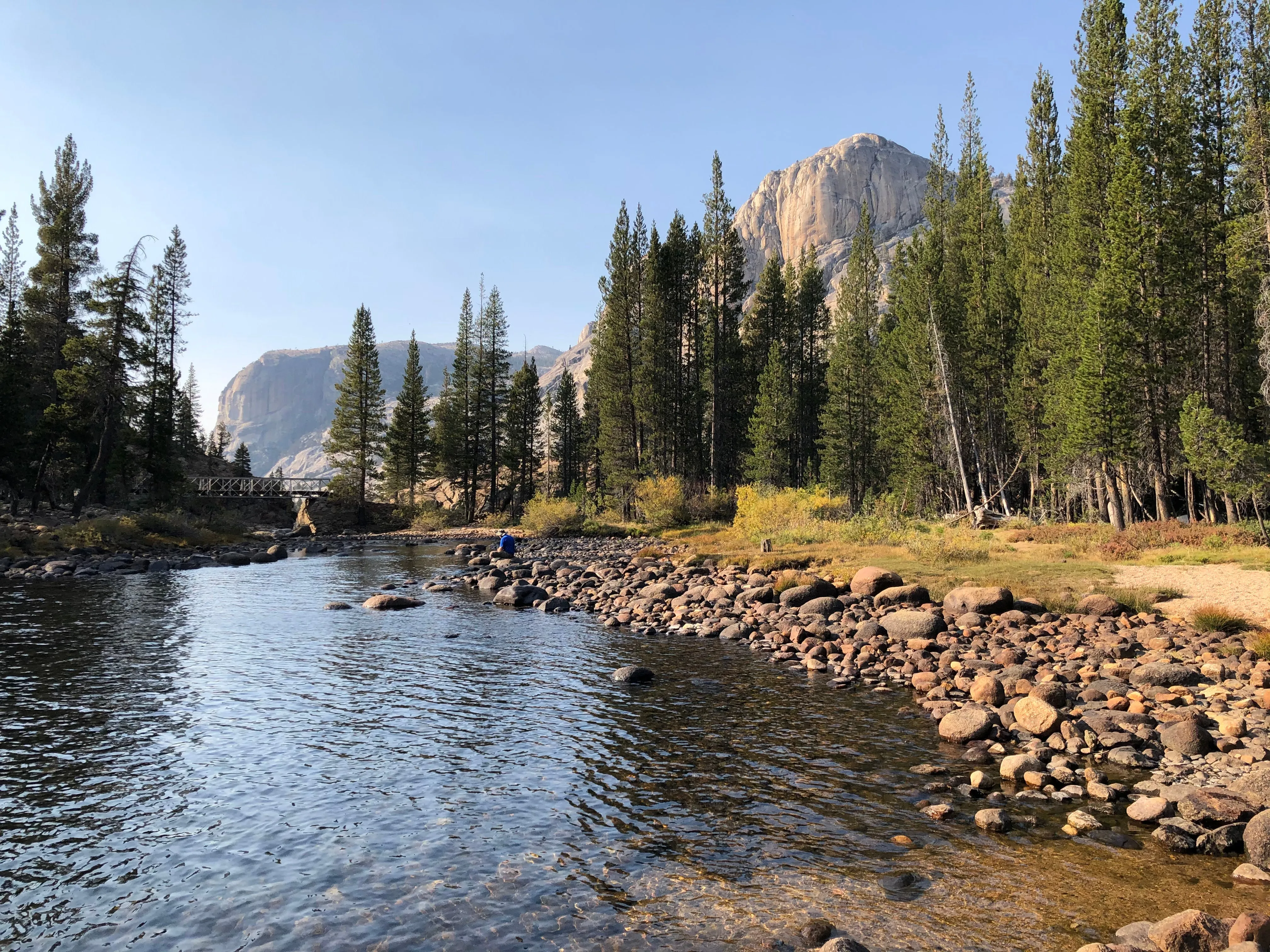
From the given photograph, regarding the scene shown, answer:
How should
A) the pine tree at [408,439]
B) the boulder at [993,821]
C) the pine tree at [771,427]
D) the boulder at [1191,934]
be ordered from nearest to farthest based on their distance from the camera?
the boulder at [1191,934] → the boulder at [993,821] → the pine tree at [771,427] → the pine tree at [408,439]

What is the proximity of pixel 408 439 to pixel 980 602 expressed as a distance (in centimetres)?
6266

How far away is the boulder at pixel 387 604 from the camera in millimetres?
21828

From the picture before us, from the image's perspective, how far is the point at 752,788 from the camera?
27.4 feet

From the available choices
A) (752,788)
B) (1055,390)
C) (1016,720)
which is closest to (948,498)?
(1055,390)

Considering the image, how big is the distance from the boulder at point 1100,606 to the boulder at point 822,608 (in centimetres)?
560

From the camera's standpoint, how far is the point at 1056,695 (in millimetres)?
10547

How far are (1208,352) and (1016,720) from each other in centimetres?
2746

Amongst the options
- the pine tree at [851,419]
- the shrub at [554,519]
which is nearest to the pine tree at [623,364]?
the shrub at [554,519]

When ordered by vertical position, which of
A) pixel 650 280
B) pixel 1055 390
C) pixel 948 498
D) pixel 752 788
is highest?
pixel 650 280

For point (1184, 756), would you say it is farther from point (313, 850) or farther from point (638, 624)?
point (638, 624)

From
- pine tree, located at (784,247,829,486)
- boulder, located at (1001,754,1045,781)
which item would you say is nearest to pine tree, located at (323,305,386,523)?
pine tree, located at (784,247,829,486)

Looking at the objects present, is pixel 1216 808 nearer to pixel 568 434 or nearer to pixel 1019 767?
pixel 1019 767

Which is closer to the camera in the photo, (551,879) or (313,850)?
(551,879)

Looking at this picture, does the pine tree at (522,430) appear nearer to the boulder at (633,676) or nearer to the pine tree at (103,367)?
the pine tree at (103,367)
